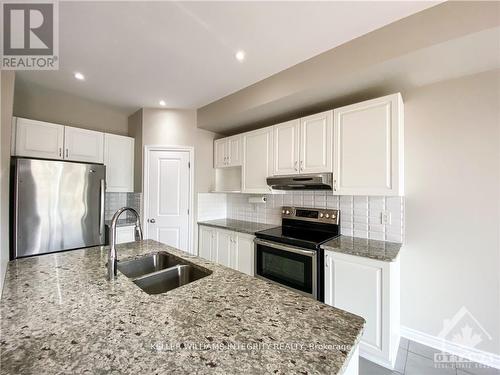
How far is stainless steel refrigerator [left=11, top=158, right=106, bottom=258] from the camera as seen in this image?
6.73 ft

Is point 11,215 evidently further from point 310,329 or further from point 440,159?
point 440,159

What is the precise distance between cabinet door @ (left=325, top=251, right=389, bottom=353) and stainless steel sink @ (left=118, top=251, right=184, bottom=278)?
50.2 inches

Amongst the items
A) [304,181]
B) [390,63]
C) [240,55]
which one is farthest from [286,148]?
[390,63]

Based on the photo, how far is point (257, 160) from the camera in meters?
2.79

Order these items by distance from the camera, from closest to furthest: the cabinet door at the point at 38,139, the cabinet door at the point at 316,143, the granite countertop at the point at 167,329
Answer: the granite countertop at the point at 167,329
the cabinet door at the point at 316,143
the cabinet door at the point at 38,139

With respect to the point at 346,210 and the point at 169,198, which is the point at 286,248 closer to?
the point at 346,210

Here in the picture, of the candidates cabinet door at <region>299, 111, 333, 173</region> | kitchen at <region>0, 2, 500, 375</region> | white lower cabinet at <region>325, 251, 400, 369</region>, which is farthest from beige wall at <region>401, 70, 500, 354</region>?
cabinet door at <region>299, 111, 333, 173</region>

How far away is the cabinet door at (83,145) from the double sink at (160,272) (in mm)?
1966

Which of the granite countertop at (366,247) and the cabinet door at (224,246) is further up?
the granite countertop at (366,247)

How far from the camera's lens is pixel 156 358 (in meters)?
0.60

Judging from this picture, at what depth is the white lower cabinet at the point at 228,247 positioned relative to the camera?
99.9 inches

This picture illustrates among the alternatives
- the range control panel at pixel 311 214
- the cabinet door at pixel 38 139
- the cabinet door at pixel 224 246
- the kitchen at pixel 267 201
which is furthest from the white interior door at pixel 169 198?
the range control panel at pixel 311 214

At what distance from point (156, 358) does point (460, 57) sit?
2.40m

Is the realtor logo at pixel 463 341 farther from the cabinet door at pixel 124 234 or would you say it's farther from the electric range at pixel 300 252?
the cabinet door at pixel 124 234
